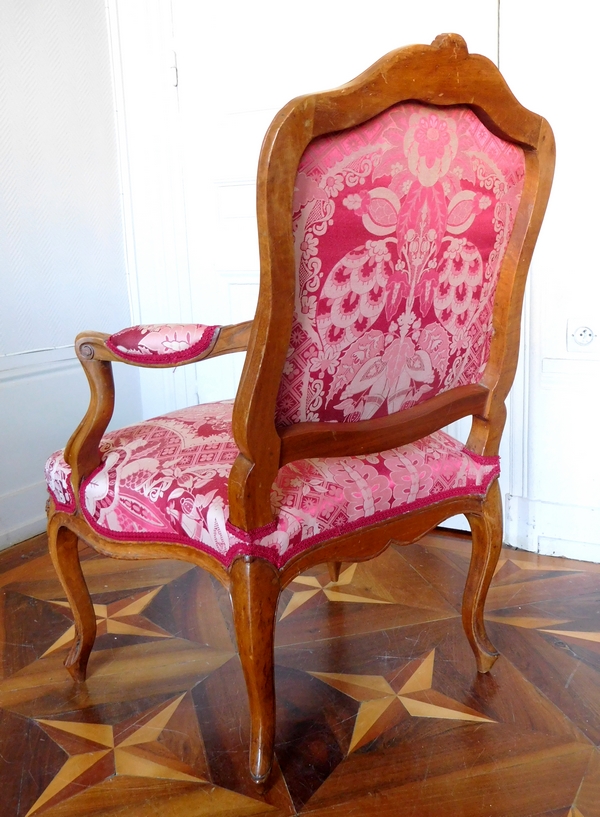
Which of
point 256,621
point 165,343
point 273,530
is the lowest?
point 256,621

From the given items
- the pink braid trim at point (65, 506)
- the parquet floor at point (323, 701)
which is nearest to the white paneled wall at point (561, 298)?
the parquet floor at point (323, 701)

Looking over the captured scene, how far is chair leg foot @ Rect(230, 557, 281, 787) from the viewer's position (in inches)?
38.9

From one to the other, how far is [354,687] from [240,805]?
1.17 feet

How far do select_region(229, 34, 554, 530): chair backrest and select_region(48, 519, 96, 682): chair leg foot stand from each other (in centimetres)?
50

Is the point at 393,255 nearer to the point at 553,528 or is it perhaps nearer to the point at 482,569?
the point at 482,569

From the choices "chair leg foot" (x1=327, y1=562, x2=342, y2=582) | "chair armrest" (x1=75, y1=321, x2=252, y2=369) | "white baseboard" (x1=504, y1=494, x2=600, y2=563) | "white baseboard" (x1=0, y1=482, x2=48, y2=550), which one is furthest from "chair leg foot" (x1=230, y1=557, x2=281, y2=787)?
"white baseboard" (x1=0, y1=482, x2=48, y2=550)

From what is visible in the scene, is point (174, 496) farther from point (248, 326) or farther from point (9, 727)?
point (9, 727)

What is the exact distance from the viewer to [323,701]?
132 cm

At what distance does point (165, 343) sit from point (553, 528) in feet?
4.46

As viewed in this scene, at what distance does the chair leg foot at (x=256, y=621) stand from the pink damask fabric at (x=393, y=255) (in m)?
0.22

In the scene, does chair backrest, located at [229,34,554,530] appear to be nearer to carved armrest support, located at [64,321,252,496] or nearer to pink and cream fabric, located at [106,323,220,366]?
pink and cream fabric, located at [106,323,220,366]

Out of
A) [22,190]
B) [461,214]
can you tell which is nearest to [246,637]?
[461,214]

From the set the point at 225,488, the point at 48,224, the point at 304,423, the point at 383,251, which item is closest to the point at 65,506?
the point at 225,488

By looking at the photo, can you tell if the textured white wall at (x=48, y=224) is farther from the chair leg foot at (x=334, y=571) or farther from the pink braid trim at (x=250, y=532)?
the pink braid trim at (x=250, y=532)
